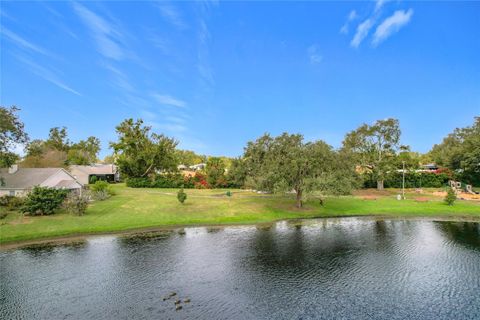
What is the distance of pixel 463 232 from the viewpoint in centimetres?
3431

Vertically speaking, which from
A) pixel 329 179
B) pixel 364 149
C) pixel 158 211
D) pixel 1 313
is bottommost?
pixel 1 313

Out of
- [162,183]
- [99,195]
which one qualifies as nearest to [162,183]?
[162,183]

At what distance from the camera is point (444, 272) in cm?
2241

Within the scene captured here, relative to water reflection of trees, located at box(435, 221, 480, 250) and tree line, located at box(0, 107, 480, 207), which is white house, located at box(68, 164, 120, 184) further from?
water reflection of trees, located at box(435, 221, 480, 250)

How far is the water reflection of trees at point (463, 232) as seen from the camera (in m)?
30.2

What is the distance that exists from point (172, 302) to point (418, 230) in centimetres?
3000

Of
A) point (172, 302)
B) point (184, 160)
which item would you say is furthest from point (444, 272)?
point (184, 160)

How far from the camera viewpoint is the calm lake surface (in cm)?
1727

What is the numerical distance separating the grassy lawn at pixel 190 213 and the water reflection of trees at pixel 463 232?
4936 mm

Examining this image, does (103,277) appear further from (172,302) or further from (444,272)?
(444,272)

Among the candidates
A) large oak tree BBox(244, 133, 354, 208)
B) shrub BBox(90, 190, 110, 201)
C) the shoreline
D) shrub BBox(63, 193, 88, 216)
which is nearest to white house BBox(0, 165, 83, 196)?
shrub BBox(90, 190, 110, 201)

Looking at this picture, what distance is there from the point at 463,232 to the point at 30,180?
2371 inches

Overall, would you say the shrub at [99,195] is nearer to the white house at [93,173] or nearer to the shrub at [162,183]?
the shrub at [162,183]

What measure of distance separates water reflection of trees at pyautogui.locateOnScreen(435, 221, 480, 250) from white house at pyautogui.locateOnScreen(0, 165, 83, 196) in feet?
173
